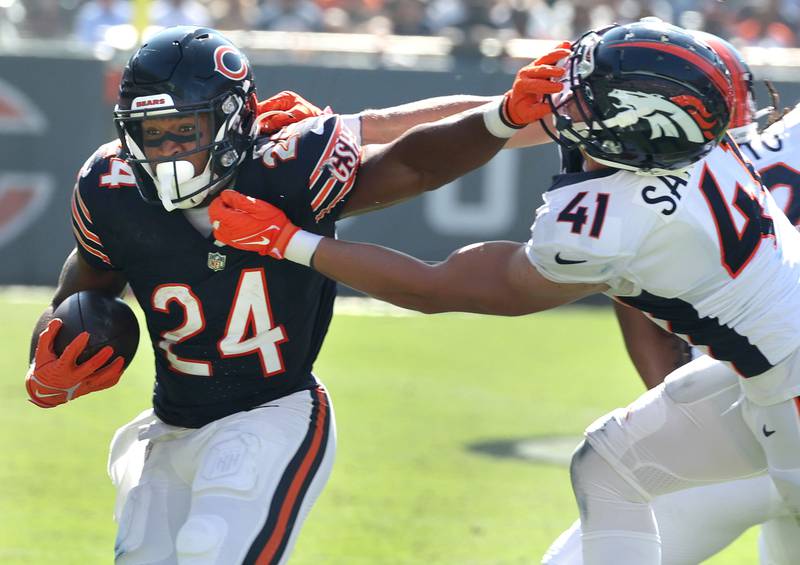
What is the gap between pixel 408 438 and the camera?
6816 millimetres

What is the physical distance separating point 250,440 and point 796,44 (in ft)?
32.7

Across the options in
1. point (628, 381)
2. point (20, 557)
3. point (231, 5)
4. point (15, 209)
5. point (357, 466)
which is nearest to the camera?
point (20, 557)

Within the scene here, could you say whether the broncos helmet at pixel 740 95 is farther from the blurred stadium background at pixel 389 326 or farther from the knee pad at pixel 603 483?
the blurred stadium background at pixel 389 326

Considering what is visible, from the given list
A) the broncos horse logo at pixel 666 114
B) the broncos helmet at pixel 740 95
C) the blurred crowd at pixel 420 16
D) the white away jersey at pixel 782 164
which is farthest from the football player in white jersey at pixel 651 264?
the blurred crowd at pixel 420 16

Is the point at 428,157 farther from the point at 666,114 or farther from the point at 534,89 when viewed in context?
the point at 666,114

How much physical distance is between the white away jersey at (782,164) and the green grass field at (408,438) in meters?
1.57

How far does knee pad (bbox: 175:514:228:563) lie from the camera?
133 inches

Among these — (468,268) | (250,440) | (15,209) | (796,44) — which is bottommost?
(15,209)

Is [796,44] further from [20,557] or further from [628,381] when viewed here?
[20,557]

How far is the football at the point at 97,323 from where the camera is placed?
384cm

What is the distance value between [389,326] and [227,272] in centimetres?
615

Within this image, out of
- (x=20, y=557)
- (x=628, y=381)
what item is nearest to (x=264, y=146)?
(x=20, y=557)

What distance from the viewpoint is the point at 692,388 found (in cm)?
388

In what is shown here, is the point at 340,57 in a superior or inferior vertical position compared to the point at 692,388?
inferior
